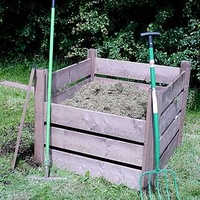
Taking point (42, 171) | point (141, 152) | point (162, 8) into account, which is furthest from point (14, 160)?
point (162, 8)

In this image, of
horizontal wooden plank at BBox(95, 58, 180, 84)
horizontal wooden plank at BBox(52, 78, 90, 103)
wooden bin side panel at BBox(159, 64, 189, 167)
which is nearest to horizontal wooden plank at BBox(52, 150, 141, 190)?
wooden bin side panel at BBox(159, 64, 189, 167)

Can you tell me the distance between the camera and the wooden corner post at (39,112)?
336 centimetres

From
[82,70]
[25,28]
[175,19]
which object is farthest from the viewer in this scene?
[25,28]

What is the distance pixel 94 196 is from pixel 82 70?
1.46m

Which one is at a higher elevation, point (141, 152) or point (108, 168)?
point (141, 152)

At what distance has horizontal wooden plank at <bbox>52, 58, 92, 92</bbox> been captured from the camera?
360 centimetres

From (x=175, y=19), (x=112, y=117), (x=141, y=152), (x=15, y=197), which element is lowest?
(x=15, y=197)

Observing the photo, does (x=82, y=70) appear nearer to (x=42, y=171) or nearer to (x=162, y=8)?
(x=42, y=171)

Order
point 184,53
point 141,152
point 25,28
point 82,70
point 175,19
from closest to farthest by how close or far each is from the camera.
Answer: point 141,152 < point 82,70 < point 184,53 < point 175,19 < point 25,28

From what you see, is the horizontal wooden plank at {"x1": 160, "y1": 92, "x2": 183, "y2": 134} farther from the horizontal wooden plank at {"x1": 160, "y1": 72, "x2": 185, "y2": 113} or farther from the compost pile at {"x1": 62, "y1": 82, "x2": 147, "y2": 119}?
the compost pile at {"x1": 62, "y1": 82, "x2": 147, "y2": 119}

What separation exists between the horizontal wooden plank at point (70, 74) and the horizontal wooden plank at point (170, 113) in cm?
96

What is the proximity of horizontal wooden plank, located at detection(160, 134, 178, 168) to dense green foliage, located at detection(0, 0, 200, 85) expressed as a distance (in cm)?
158

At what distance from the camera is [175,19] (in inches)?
233

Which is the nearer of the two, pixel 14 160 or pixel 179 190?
pixel 179 190
